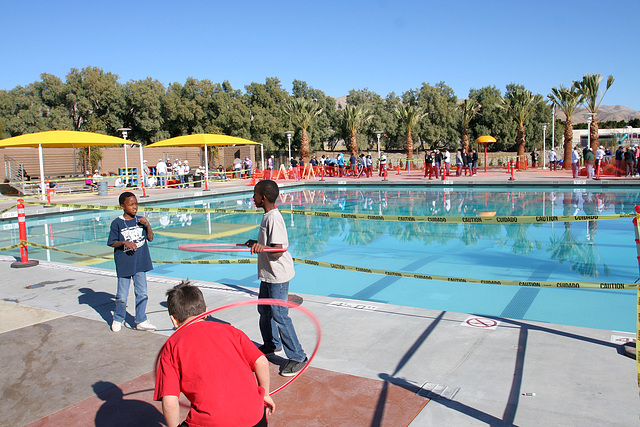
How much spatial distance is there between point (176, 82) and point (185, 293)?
56830mm

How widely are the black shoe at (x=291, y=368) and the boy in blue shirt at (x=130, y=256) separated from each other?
217cm

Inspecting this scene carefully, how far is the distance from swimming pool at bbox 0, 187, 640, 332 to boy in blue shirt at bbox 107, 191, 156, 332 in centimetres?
313

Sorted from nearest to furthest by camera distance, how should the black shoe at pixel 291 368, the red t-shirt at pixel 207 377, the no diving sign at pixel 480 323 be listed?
the red t-shirt at pixel 207 377 → the black shoe at pixel 291 368 → the no diving sign at pixel 480 323

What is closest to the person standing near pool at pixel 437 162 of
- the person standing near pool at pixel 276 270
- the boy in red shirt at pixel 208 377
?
the person standing near pool at pixel 276 270

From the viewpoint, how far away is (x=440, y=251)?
12.4 meters

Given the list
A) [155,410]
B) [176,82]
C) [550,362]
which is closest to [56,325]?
[155,410]

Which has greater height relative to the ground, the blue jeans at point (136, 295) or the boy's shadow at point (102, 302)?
the blue jeans at point (136, 295)

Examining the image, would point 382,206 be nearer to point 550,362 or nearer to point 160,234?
point 160,234

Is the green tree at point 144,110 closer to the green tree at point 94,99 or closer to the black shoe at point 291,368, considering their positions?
the green tree at point 94,99

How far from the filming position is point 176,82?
55625 millimetres

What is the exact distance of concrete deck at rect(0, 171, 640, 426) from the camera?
3.96 metres

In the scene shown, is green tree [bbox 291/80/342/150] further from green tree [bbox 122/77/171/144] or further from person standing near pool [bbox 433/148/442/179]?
person standing near pool [bbox 433/148/442/179]

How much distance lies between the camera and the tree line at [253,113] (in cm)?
4891

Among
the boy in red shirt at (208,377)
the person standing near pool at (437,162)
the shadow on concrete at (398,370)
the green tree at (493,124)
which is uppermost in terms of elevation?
the green tree at (493,124)
